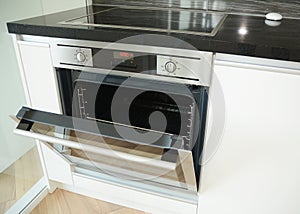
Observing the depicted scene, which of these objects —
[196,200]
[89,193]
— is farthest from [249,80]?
[89,193]

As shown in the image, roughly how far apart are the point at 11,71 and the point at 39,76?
0.49 metres

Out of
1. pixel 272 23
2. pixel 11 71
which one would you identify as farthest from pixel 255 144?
pixel 11 71

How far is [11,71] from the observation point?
1.52m

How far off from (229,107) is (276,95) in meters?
0.15

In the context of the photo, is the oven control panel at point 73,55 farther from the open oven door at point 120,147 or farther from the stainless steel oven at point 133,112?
the open oven door at point 120,147

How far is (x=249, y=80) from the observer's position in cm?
87

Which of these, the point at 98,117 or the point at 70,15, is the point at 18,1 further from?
the point at 98,117

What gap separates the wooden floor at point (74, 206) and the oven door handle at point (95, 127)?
23.0 inches

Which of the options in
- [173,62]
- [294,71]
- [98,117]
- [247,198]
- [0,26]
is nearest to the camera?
[294,71]

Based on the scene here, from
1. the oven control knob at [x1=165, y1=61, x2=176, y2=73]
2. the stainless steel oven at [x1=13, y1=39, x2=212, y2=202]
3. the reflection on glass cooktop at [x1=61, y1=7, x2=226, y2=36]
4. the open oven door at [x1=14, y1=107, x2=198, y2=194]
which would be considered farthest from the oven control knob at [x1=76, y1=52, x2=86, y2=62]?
the oven control knob at [x1=165, y1=61, x2=176, y2=73]

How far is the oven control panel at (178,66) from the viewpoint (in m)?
0.90

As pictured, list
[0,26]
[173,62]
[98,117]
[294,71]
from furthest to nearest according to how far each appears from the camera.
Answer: [0,26]
[98,117]
[173,62]
[294,71]

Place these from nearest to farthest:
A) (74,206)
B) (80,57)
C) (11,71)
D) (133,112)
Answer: (80,57)
(133,112)
(74,206)
(11,71)

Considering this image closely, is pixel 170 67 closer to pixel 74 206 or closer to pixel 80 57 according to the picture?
pixel 80 57
